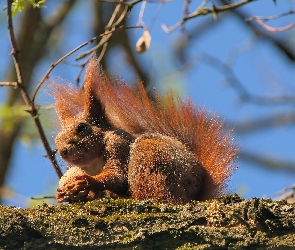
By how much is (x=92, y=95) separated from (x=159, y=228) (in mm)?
1574

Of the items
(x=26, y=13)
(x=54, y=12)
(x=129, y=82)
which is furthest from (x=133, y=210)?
(x=54, y=12)

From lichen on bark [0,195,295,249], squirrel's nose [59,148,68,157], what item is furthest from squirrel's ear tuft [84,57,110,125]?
lichen on bark [0,195,295,249]

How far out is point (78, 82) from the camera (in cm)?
438

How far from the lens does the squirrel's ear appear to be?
13.5 feet

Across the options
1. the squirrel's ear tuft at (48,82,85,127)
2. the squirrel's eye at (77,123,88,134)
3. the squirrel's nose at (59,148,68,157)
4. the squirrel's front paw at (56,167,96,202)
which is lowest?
the squirrel's front paw at (56,167,96,202)

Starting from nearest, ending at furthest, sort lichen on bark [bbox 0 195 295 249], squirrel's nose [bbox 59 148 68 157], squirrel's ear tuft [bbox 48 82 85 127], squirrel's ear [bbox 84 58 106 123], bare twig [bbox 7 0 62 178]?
lichen on bark [bbox 0 195 295 249] < bare twig [bbox 7 0 62 178] < squirrel's nose [bbox 59 148 68 157] < squirrel's ear [bbox 84 58 106 123] < squirrel's ear tuft [bbox 48 82 85 127]

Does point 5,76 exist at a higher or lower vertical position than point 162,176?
higher

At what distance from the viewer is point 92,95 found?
4.21 m

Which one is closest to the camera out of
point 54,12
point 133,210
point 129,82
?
point 133,210

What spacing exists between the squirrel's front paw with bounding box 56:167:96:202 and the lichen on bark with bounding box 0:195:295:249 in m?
0.59

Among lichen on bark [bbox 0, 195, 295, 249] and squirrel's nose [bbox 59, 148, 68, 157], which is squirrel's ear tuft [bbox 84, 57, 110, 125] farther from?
lichen on bark [bbox 0, 195, 295, 249]

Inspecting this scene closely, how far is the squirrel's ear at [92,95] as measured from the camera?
413 cm

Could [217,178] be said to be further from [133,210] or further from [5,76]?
[5,76]

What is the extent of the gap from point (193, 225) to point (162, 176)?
79 centimetres
